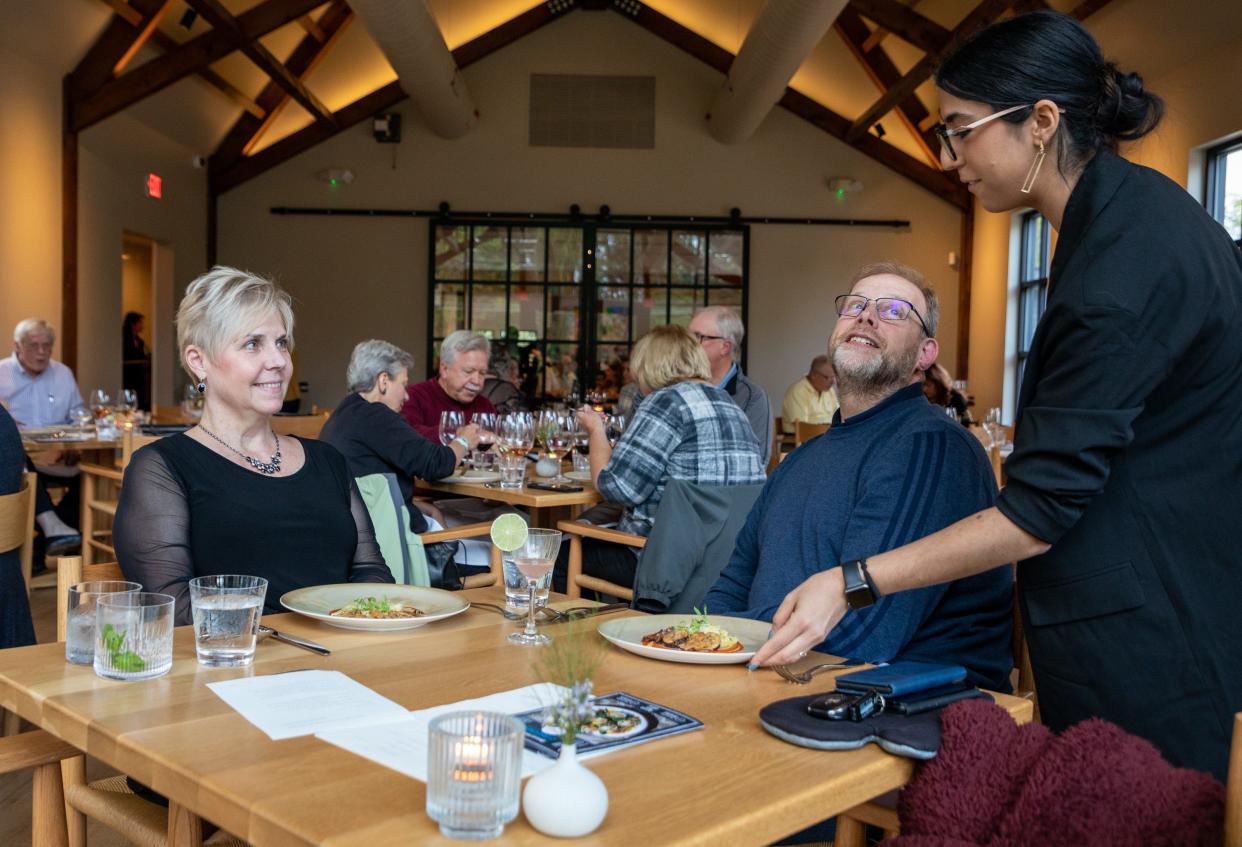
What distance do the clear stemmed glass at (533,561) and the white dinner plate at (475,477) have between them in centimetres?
263

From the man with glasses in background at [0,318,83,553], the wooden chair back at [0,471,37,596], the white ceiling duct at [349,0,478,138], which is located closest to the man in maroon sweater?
the man with glasses in background at [0,318,83,553]

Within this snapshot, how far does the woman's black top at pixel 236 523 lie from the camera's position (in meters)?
2.03

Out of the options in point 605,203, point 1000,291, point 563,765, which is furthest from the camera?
point 605,203

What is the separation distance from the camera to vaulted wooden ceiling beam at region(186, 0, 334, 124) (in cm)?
842

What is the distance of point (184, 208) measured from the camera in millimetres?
11500

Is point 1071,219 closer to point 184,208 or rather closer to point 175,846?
point 175,846

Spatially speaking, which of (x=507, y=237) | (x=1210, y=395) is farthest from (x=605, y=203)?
(x=1210, y=395)

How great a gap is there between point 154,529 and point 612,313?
10.2 m

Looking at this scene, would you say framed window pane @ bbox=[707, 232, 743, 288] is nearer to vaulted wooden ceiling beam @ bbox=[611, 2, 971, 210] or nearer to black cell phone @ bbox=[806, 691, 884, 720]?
vaulted wooden ceiling beam @ bbox=[611, 2, 971, 210]

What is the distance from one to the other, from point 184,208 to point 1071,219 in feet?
37.1

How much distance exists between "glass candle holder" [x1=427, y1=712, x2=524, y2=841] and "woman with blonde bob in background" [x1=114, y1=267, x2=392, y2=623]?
120 centimetres

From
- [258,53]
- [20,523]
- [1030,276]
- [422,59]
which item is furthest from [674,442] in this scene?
[1030,276]

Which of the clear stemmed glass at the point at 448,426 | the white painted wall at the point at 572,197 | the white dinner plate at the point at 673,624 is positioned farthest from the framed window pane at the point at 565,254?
the white dinner plate at the point at 673,624

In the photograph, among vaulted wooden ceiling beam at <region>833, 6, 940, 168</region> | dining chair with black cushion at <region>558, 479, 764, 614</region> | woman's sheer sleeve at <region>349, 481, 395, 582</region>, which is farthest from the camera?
vaulted wooden ceiling beam at <region>833, 6, 940, 168</region>
